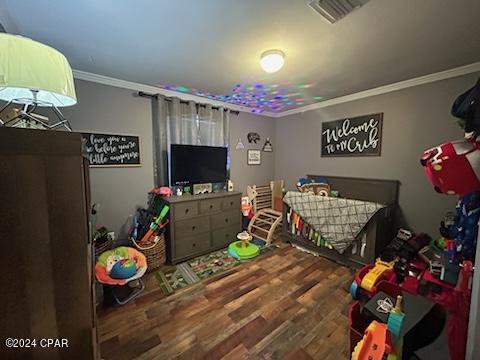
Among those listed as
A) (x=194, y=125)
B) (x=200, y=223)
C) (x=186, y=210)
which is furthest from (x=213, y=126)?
(x=200, y=223)

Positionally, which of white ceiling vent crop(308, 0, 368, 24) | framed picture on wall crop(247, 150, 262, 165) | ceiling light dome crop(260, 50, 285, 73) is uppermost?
white ceiling vent crop(308, 0, 368, 24)

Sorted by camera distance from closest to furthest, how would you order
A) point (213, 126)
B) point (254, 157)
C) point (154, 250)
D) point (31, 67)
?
point (31, 67) < point (154, 250) < point (213, 126) < point (254, 157)

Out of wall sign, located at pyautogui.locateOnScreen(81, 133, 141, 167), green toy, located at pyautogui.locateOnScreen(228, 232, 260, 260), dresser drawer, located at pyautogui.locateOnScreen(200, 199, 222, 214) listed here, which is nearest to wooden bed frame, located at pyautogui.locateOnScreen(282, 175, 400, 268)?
green toy, located at pyautogui.locateOnScreen(228, 232, 260, 260)

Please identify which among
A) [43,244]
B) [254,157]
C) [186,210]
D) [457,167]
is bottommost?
[186,210]

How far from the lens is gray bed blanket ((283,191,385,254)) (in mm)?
2158

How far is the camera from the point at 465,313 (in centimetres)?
107

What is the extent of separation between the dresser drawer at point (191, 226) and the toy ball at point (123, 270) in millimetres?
630

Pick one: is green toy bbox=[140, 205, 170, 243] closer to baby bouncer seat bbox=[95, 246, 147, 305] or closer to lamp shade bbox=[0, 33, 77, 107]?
A: baby bouncer seat bbox=[95, 246, 147, 305]

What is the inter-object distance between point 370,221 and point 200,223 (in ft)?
6.54

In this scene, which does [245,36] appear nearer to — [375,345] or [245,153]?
[375,345]

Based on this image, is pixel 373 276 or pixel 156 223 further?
pixel 156 223

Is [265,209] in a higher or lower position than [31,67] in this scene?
lower

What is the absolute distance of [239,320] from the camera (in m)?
1.60

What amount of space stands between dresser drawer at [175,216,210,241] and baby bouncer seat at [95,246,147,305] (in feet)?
1.74
